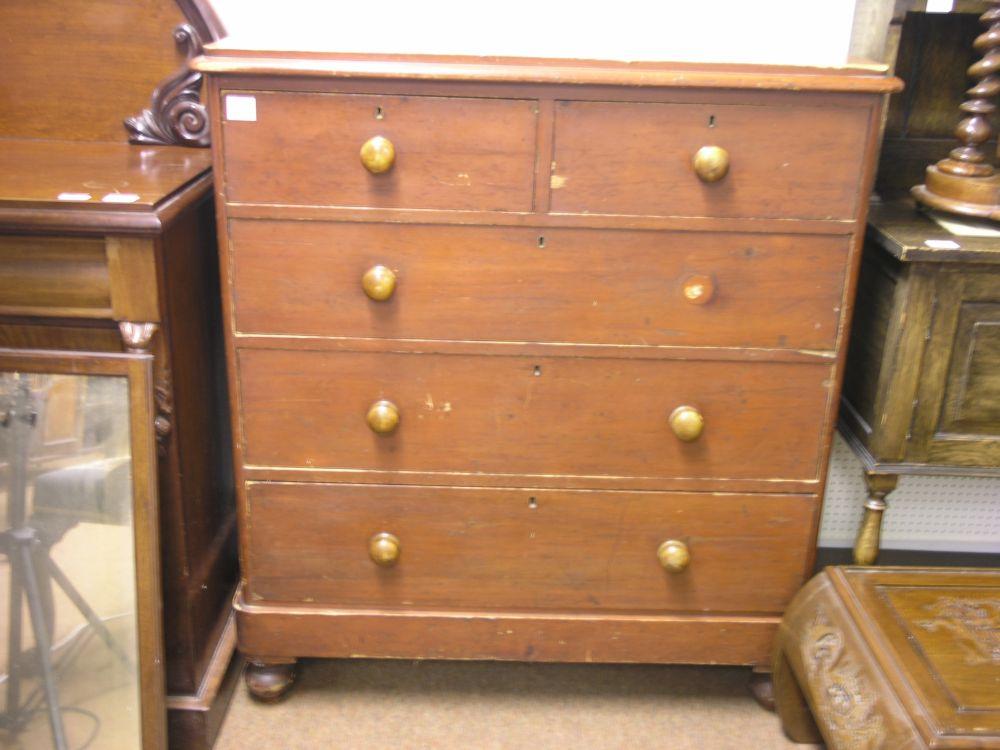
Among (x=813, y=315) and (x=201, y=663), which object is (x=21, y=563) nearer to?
(x=201, y=663)

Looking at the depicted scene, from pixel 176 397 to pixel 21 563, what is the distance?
1.18 ft

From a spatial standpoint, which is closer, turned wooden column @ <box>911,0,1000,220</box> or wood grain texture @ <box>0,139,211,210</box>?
wood grain texture @ <box>0,139,211,210</box>

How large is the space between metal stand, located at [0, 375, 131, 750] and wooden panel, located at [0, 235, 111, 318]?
0.13 metres

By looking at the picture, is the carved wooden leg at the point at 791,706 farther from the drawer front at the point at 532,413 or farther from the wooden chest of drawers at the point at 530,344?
the drawer front at the point at 532,413

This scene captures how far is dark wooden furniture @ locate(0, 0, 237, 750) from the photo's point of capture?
4.82 feet

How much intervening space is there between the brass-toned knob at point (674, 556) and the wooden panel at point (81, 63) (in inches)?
52.0

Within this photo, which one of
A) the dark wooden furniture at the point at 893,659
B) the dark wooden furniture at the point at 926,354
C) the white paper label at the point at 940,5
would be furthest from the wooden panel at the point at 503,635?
the white paper label at the point at 940,5

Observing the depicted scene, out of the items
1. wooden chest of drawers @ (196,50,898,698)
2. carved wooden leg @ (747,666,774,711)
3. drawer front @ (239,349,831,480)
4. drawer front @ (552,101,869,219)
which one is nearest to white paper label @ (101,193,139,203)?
wooden chest of drawers @ (196,50,898,698)

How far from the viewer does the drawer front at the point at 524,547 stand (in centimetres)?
170

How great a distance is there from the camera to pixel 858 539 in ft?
5.83

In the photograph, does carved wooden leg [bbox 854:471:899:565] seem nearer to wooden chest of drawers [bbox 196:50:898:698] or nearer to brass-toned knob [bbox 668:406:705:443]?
wooden chest of drawers [bbox 196:50:898:698]

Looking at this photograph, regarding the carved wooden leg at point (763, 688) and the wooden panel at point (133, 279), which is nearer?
the wooden panel at point (133, 279)

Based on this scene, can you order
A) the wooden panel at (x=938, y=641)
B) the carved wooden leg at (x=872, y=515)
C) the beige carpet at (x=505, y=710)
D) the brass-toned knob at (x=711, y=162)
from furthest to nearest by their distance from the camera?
1. the beige carpet at (x=505, y=710)
2. the carved wooden leg at (x=872, y=515)
3. the brass-toned knob at (x=711, y=162)
4. the wooden panel at (x=938, y=641)

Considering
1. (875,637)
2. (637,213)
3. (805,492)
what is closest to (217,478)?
(637,213)
